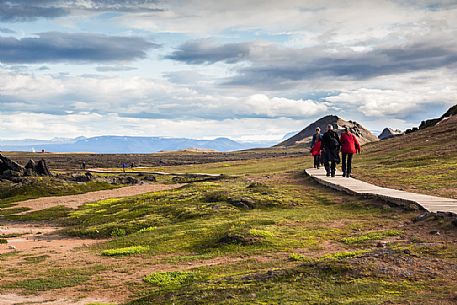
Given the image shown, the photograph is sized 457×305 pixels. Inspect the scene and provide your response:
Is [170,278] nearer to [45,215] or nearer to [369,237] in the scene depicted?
[369,237]

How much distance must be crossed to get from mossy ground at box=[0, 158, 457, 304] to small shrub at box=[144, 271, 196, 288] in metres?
0.04

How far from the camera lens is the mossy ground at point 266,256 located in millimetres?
10602

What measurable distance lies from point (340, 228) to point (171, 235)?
23.2ft

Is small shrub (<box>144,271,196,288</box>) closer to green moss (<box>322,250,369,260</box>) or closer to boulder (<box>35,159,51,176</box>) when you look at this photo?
green moss (<box>322,250,369,260</box>)

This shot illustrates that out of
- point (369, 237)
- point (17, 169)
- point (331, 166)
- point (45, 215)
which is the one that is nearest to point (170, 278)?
point (369, 237)

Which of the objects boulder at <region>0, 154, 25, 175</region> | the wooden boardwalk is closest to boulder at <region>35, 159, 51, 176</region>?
boulder at <region>0, 154, 25, 175</region>

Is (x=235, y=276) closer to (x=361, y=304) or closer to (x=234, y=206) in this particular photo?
(x=361, y=304)

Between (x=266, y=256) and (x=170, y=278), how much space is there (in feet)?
11.1

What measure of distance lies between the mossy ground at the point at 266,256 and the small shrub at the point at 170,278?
4cm

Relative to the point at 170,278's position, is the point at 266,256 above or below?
above

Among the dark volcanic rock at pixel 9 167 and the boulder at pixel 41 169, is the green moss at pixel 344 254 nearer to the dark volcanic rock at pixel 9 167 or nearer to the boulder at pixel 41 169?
the dark volcanic rock at pixel 9 167

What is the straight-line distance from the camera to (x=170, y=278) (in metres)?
14.2

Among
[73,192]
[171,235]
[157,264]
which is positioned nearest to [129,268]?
[157,264]

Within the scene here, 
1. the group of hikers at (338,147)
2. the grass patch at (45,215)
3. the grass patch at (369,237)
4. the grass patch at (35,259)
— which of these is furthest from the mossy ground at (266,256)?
A: the grass patch at (45,215)
